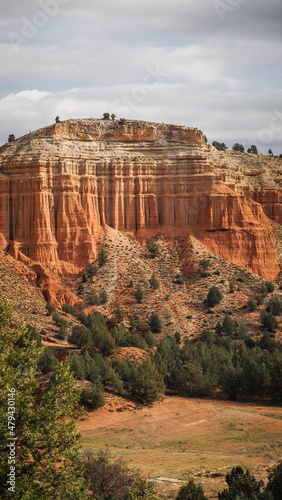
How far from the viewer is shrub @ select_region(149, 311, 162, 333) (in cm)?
7656

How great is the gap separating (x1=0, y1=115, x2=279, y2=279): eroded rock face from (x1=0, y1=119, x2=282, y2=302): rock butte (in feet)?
0.43

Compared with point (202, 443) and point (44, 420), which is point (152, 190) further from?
point (44, 420)

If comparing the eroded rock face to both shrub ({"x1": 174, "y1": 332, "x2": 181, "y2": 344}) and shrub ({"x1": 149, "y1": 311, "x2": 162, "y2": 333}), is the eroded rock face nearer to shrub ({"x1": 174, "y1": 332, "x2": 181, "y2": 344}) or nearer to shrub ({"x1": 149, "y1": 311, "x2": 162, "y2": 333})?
shrub ({"x1": 149, "y1": 311, "x2": 162, "y2": 333})

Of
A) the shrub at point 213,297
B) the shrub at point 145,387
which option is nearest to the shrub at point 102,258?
the shrub at point 213,297

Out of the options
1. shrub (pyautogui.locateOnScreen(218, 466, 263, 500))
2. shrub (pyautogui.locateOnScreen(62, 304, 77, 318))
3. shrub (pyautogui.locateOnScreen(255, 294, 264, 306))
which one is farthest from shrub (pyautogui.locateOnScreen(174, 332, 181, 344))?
shrub (pyautogui.locateOnScreen(218, 466, 263, 500))

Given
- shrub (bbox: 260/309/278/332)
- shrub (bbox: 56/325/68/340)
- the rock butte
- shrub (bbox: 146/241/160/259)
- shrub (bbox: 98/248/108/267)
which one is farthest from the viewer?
shrub (bbox: 146/241/160/259)

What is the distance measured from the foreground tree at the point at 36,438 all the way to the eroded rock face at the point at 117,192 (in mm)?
65135

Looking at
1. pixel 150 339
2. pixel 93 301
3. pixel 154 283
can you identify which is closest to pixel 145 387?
pixel 150 339

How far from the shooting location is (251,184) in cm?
11031

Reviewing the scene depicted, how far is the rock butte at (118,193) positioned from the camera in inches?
3435

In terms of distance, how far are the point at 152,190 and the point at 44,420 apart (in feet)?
245

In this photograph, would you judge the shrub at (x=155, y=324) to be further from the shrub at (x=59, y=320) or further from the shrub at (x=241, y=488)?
the shrub at (x=241, y=488)

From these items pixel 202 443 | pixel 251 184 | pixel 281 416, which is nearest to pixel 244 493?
pixel 202 443

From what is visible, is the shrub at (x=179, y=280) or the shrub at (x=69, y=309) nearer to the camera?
the shrub at (x=69, y=309)
